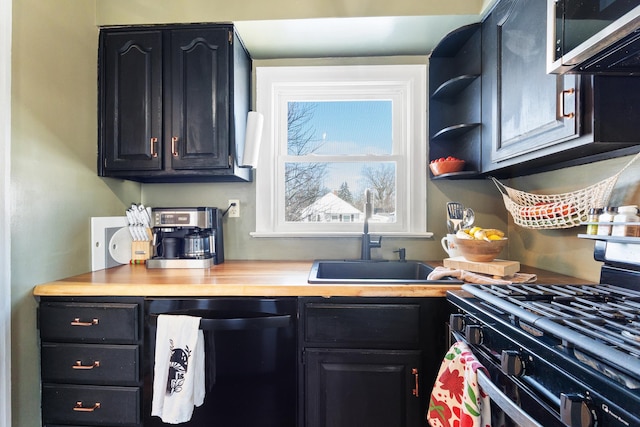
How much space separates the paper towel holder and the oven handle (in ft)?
4.76

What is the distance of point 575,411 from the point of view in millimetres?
625

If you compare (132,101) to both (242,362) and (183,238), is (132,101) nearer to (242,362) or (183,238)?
(183,238)

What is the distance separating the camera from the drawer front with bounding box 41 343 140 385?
4.42ft

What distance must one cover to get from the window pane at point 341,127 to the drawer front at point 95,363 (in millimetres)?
1394

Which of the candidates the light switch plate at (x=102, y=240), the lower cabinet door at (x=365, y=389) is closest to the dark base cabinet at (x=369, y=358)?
the lower cabinet door at (x=365, y=389)

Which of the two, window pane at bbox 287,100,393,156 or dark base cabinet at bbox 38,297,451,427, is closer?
dark base cabinet at bbox 38,297,451,427

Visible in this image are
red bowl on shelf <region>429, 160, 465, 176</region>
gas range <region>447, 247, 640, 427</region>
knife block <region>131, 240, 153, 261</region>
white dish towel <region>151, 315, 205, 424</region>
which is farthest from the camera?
knife block <region>131, 240, 153, 261</region>

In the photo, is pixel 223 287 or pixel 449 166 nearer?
pixel 223 287

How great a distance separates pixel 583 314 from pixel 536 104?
2.48 feet

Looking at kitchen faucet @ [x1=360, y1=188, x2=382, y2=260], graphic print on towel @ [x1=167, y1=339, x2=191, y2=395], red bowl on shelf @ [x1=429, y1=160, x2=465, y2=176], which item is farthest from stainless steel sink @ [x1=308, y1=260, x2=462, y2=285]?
graphic print on towel @ [x1=167, y1=339, x2=191, y2=395]

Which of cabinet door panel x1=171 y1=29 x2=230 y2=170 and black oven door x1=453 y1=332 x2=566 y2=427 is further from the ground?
cabinet door panel x1=171 y1=29 x2=230 y2=170

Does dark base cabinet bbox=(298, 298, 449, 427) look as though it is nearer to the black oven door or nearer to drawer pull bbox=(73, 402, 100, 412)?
the black oven door

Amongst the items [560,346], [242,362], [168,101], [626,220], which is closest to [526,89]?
[626,220]

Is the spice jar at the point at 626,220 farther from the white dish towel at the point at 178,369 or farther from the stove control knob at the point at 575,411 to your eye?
the white dish towel at the point at 178,369
